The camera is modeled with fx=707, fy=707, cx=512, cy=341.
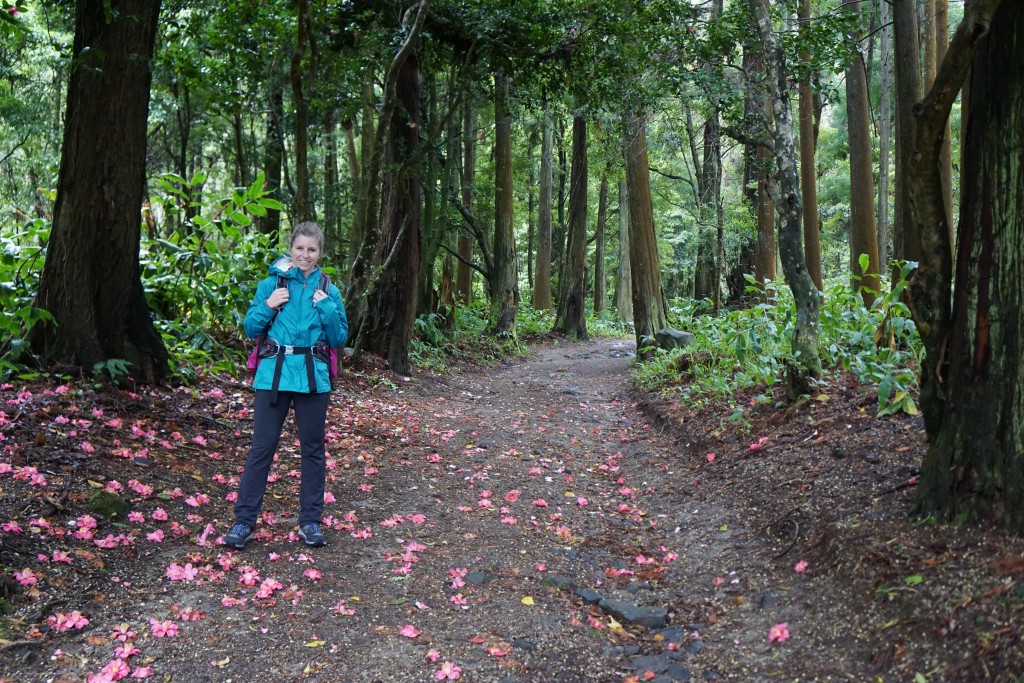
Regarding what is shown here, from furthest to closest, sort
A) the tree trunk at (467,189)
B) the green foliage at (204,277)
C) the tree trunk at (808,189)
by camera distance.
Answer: the tree trunk at (467,189), the tree trunk at (808,189), the green foliage at (204,277)

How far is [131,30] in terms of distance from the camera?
18.5ft

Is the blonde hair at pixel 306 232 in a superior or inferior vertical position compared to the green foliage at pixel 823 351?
superior

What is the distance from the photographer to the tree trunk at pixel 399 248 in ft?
34.4

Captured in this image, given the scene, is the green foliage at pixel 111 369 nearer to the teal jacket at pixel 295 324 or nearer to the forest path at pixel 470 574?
Answer: the forest path at pixel 470 574

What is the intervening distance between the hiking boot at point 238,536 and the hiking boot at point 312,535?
288 millimetres

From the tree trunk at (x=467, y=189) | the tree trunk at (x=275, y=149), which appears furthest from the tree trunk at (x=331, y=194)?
the tree trunk at (x=467, y=189)

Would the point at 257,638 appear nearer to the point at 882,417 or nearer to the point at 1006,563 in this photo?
the point at 1006,563

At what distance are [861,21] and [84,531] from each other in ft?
31.2

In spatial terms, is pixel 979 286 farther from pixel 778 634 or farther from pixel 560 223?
pixel 560 223

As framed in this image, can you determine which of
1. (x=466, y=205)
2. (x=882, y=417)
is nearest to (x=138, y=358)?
(x=882, y=417)

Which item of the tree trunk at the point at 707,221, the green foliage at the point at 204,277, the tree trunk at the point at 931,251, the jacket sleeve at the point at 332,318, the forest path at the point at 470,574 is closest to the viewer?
the forest path at the point at 470,574

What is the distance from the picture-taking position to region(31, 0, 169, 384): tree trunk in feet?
18.2

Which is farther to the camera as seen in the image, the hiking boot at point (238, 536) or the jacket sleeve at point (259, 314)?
the jacket sleeve at point (259, 314)

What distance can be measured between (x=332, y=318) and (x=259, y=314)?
0.40 m
